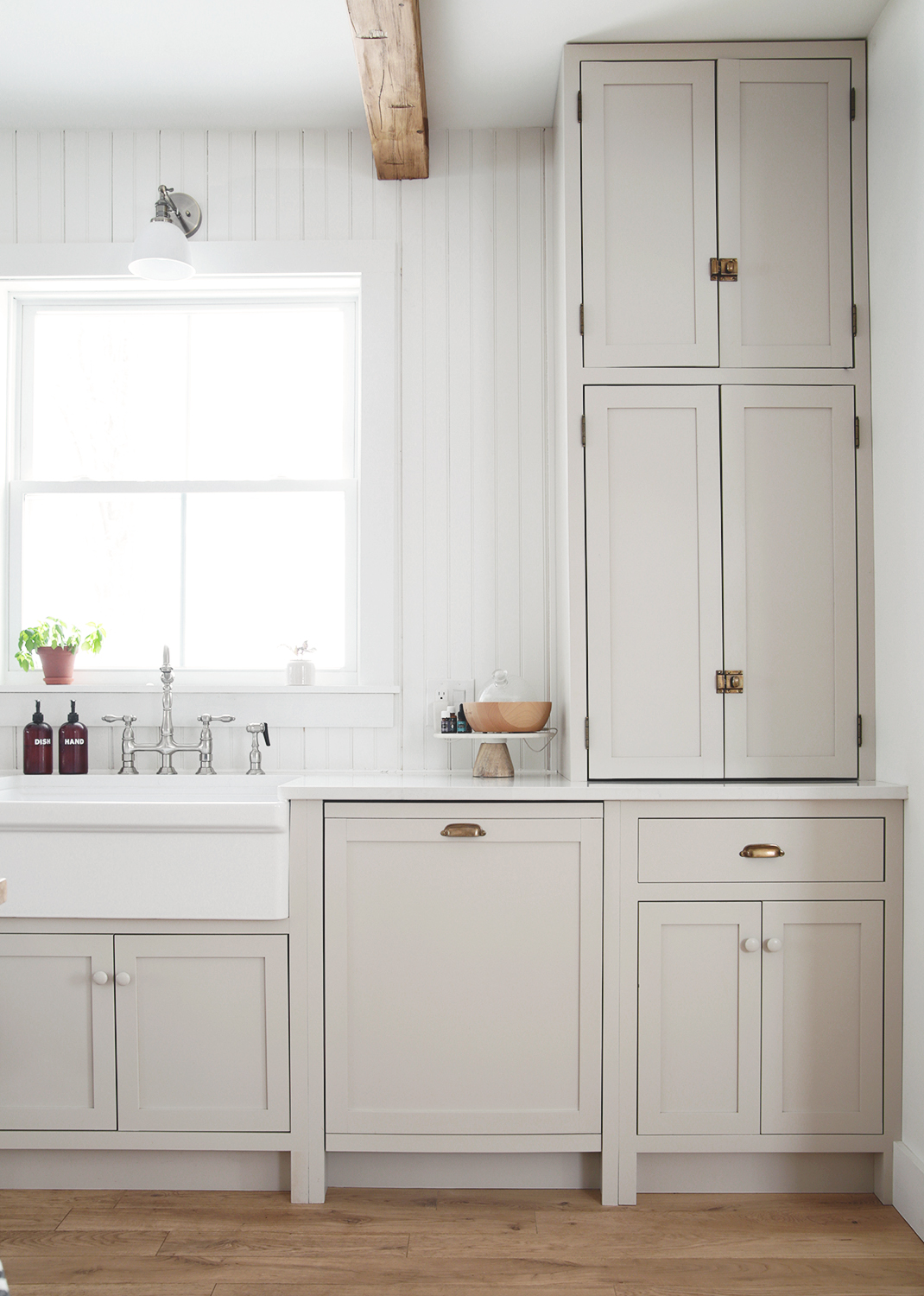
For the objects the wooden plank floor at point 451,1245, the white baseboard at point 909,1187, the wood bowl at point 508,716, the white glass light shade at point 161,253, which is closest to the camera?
the wooden plank floor at point 451,1245

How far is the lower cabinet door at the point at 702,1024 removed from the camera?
7.12 feet

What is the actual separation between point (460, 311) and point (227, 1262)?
8.06 feet

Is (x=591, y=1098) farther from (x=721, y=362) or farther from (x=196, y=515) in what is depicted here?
(x=196, y=515)

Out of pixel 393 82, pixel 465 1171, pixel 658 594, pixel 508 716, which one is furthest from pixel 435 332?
pixel 465 1171

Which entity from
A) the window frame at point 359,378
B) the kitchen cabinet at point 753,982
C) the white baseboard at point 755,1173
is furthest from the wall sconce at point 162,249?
the white baseboard at point 755,1173

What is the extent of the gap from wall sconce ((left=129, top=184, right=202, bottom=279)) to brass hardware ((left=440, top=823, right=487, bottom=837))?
170cm

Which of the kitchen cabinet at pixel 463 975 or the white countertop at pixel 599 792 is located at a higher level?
the white countertop at pixel 599 792

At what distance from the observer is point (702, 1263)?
6.39ft

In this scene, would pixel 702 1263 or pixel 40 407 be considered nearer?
pixel 702 1263

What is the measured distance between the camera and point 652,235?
2328 millimetres

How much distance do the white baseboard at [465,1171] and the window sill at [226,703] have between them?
112 centimetres

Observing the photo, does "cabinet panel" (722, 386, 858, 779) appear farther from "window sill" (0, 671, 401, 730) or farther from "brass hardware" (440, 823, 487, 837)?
"window sill" (0, 671, 401, 730)

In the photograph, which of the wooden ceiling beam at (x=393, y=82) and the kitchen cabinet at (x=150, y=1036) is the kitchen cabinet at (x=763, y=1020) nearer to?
the kitchen cabinet at (x=150, y=1036)

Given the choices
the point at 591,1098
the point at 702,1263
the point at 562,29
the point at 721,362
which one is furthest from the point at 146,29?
the point at 702,1263
